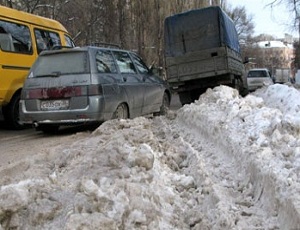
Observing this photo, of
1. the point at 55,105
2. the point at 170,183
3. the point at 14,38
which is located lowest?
the point at 170,183

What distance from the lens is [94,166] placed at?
15.4ft

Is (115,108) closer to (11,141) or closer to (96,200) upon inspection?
(11,141)

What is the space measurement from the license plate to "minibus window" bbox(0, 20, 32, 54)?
2.47 m

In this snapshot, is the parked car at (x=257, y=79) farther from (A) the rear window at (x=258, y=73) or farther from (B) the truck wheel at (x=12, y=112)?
(B) the truck wheel at (x=12, y=112)

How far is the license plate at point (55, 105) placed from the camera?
8.53m

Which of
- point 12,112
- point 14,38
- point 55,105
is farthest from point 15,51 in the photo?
point 55,105

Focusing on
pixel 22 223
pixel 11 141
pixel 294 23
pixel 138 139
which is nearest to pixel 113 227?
pixel 22 223

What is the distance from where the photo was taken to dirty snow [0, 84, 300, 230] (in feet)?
11.6

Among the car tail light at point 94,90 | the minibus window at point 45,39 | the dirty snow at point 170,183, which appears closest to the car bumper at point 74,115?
the car tail light at point 94,90

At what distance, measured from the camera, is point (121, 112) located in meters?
9.24

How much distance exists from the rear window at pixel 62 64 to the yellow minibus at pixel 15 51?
156 cm

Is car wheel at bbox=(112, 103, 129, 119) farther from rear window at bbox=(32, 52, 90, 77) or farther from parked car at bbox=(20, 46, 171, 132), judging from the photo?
rear window at bbox=(32, 52, 90, 77)

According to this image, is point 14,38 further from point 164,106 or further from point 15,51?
point 164,106

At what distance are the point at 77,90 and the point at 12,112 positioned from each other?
316cm
